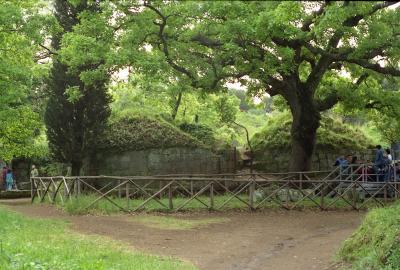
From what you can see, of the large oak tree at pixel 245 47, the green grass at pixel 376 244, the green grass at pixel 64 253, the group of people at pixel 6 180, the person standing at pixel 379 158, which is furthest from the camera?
the group of people at pixel 6 180

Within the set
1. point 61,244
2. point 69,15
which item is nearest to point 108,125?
point 69,15

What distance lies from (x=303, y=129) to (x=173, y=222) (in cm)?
887

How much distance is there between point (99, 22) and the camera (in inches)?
667

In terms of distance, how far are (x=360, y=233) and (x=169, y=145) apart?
1517cm

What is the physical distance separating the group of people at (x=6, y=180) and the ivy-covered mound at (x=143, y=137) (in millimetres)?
8198

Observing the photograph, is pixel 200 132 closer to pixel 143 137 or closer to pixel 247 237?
pixel 143 137

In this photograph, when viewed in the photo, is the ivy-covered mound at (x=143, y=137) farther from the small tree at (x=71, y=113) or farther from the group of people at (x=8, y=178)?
the group of people at (x=8, y=178)

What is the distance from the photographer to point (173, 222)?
52.2 feet

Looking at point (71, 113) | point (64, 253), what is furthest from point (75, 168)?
point (64, 253)

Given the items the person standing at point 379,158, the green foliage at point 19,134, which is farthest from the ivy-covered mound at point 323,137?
the green foliage at point 19,134

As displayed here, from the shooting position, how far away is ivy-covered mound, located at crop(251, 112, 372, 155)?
26531 millimetres

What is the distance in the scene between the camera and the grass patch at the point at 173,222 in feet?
49.5

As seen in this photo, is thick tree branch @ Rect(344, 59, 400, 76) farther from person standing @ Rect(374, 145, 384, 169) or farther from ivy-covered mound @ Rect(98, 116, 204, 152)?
ivy-covered mound @ Rect(98, 116, 204, 152)

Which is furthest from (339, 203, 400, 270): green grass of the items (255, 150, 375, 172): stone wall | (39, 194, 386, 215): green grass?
(255, 150, 375, 172): stone wall
